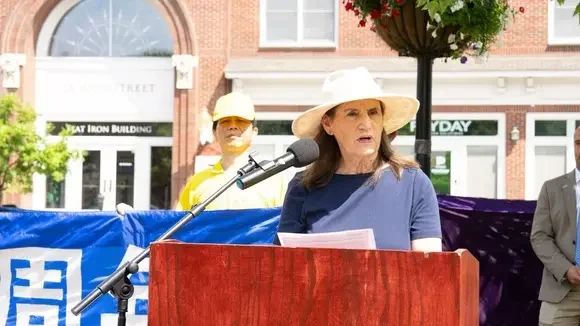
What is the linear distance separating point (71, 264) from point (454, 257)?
4.37 m

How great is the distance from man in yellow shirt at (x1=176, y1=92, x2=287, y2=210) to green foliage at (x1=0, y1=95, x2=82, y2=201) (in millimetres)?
15042

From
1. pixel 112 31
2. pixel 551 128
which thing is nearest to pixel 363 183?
pixel 551 128

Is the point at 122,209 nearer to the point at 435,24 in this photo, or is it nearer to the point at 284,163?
the point at 435,24

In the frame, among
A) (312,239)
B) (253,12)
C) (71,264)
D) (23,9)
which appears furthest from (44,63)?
(312,239)

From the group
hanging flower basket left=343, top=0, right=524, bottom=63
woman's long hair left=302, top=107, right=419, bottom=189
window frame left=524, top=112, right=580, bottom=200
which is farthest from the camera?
window frame left=524, top=112, right=580, bottom=200

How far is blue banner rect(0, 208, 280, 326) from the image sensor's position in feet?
19.7

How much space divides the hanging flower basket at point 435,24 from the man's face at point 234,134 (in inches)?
57.0

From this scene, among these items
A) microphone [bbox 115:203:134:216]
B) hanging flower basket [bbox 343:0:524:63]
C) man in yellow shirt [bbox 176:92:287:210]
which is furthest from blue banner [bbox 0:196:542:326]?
hanging flower basket [bbox 343:0:524:63]

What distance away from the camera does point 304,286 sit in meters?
2.27

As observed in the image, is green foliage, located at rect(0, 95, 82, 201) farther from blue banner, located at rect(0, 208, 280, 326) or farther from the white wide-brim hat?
the white wide-brim hat

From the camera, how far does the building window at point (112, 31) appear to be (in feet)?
77.8

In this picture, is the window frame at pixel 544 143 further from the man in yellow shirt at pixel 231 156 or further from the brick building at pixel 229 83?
the man in yellow shirt at pixel 231 156

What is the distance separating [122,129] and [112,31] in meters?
2.64

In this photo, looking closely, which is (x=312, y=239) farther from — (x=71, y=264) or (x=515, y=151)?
(x=515, y=151)
